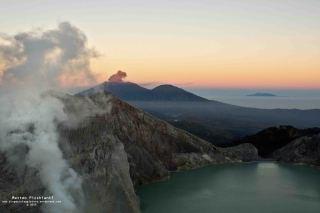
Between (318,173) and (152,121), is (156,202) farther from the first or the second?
(318,173)

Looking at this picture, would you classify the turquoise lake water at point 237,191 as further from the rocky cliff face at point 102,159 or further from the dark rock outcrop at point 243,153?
the dark rock outcrop at point 243,153

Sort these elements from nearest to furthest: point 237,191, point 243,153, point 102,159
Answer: point 102,159 → point 237,191 → point 243,153

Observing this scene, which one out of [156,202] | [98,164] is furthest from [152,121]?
[98,164]

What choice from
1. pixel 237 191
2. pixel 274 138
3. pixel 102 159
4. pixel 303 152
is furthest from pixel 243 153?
pixel 102 159

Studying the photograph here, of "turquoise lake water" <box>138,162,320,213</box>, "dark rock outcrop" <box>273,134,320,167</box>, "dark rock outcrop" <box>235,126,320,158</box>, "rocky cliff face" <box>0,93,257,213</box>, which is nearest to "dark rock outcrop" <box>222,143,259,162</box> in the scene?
"dark rock outcrop" <box>273,134,320,167</box>

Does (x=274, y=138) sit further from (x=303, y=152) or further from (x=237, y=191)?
(x=237, y=191)
